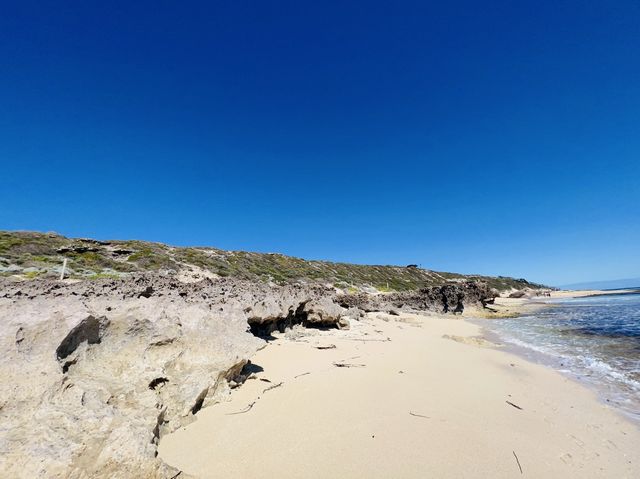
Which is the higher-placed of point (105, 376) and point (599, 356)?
point (105, 376)

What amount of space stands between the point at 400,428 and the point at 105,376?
10.9 feet

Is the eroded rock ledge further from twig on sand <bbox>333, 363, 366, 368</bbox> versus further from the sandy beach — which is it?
twig on sand <bbox>333, 363, 366, 368</bbox>

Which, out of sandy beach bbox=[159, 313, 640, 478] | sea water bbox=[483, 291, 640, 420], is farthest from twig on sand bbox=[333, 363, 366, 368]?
sea water bbox=[483, 291, 640, 420]

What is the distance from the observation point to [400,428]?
138 inches

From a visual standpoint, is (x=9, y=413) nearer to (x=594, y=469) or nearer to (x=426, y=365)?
(x=594, y=469)

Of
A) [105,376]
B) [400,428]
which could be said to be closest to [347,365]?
[400,428]

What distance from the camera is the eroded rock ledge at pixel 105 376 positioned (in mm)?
2119

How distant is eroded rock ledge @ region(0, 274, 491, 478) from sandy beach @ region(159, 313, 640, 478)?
0.43m


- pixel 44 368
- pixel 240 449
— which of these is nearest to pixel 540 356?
pixel 240 449

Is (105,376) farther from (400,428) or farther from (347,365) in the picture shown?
(347,365)

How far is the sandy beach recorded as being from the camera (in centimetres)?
285

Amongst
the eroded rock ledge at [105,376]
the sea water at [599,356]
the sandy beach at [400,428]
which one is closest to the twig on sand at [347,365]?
the sandy beach at [400,428]

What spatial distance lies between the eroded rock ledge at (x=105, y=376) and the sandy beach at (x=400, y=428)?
Result: 430mm

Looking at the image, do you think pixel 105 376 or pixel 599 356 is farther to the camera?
pixel 599 356
